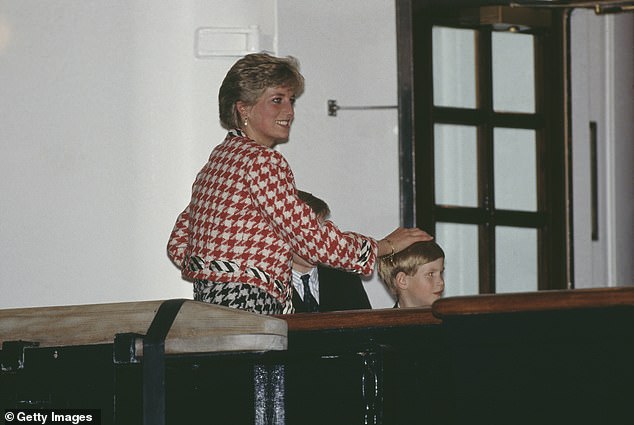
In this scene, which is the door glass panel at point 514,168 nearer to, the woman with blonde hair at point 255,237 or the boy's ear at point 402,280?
the boy's ear at point 402,280

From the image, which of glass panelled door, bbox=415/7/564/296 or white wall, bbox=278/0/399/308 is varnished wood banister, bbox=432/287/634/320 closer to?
white wall, bbox=278/0/399/308

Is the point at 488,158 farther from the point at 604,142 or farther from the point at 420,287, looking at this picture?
the point at 420,287

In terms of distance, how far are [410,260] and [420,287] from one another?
97 millimetres

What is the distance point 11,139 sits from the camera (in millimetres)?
4473

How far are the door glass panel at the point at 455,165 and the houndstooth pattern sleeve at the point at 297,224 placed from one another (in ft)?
7.31

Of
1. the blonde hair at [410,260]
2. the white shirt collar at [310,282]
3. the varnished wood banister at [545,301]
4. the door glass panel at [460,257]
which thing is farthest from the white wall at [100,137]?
the varnished wood banister at [545,301]

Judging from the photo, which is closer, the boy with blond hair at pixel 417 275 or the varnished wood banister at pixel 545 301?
the varnished wood banister at pixel 545 301

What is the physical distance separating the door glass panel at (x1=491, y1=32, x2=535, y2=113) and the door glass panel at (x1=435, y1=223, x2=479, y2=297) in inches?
22.9

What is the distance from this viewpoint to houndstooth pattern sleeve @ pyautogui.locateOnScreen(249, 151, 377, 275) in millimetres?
2971

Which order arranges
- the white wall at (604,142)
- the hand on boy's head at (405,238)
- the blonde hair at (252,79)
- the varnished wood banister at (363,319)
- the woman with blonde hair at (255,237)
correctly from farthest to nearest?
the white wall at (604,142), the blonde hair at (252,79), the hand on boy's head at (405,238), the woman with blonde hair at (255,237), the varnished wood banister at (363,319)

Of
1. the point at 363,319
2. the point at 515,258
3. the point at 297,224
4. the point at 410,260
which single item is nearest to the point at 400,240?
the point at 297,224

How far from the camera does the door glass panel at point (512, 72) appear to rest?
5430mm

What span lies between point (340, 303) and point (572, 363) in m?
1.67

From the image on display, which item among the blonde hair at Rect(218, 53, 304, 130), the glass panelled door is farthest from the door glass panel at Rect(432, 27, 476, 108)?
the blonde hair at Rect(218, 53, 304, 130)
